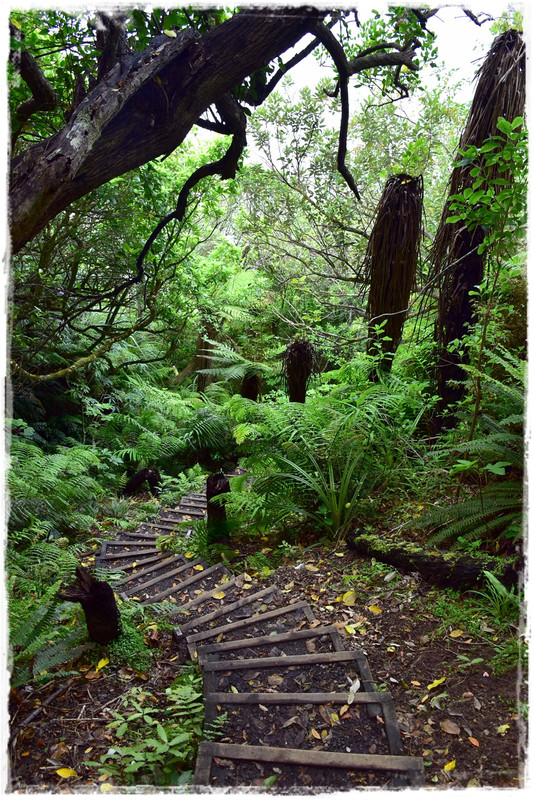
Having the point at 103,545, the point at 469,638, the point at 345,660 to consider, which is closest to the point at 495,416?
the point at 469,638

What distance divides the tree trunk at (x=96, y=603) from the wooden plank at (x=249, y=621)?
456 mm

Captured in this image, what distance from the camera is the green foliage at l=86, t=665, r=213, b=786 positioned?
1.85 metres

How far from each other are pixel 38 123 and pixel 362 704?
4.26 metres

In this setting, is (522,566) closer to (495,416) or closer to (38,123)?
(495,416)

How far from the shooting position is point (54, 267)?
16.2 feet

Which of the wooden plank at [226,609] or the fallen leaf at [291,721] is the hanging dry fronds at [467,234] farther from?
the fallen leaf at [291,721]

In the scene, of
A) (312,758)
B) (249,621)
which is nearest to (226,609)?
(249,621)

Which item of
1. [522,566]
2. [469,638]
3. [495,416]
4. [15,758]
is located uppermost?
[495,416]

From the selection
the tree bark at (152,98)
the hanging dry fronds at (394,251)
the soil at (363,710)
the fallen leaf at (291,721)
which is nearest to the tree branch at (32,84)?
the tree bark at (152,98)

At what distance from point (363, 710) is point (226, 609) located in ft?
4.06

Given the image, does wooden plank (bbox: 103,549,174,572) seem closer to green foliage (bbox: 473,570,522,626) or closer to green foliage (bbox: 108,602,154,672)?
green foliage (bbox: 108,602,154,672)

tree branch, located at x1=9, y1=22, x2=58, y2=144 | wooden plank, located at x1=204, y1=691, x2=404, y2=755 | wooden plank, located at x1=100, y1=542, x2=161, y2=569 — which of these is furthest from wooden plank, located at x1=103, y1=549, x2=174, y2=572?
tree branch, located at x1=9, y1=22, x2=58, y2=144

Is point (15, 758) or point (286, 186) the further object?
point (286, 186)

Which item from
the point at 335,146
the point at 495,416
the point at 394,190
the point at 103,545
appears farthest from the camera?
the point at 335,146
